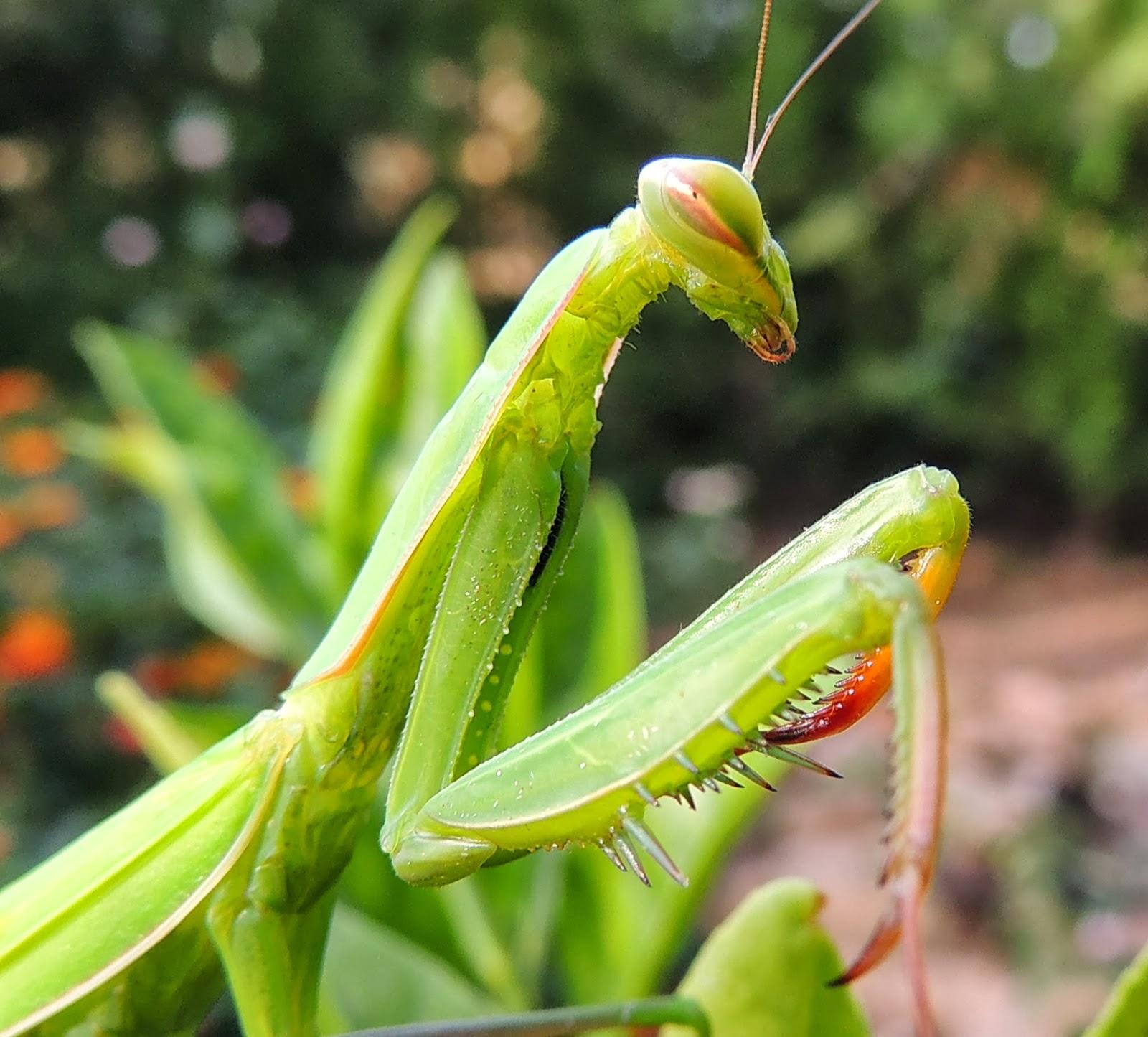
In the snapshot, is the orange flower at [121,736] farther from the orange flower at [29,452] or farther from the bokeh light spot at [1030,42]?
the bokeh light spot at [1030,42]

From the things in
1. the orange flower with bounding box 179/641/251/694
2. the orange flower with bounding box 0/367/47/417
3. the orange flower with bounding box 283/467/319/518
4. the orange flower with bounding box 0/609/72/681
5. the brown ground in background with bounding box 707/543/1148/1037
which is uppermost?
the orange flower with bounding box 283/467/319/518

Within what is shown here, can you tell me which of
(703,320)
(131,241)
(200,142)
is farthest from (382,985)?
(703,320)

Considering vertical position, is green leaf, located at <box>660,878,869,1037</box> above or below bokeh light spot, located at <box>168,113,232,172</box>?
below

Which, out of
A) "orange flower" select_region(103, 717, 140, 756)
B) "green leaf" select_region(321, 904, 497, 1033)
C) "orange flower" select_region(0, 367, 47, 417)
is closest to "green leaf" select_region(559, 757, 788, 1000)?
"green leaf" select_region(321, 904, 497, 1033)

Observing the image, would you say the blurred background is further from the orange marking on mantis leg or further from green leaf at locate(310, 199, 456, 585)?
the orange marking on mantis leg

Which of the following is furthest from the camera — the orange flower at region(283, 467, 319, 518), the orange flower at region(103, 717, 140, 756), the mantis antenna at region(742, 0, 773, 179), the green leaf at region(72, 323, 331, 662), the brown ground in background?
the brown ground in background

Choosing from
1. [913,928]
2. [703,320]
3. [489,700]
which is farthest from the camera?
[703,320]

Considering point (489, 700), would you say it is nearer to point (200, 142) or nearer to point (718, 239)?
point (718, 239)
